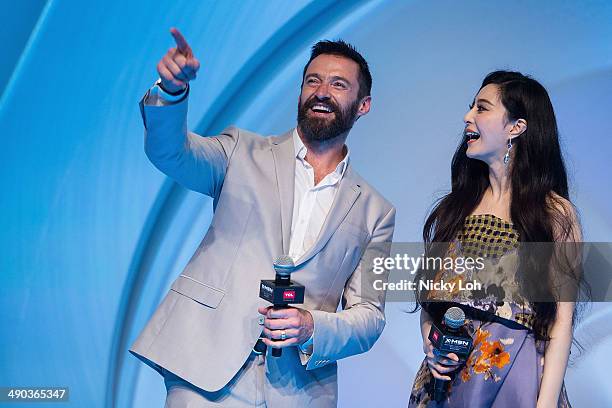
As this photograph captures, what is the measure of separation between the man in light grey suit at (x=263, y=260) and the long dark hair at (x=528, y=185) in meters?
0.34

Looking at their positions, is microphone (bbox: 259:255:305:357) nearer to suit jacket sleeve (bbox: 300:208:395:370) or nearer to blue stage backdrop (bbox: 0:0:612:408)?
suit jacket sleeve (bbox: 300:208:395:370)

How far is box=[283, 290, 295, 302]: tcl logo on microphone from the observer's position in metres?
2.31

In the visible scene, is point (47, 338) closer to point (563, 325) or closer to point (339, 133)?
point (339, 133)

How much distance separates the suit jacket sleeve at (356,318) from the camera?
2557mm

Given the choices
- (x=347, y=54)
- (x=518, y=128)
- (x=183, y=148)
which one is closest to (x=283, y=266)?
(x=183, y=148)

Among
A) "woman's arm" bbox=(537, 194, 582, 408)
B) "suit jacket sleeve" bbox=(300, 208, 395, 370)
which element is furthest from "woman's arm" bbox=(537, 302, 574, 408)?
"suit jacket sleeve" bbox=(300, 208, 395, 370)

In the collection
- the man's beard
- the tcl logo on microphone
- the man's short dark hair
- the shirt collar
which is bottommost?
the tcl logo on microphone

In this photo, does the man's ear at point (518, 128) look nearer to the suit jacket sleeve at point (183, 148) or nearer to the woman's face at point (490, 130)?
the woman's face at point (490, 130)

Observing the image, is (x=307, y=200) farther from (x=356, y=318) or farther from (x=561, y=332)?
(x=561, y=332)

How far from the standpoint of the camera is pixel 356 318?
269cm

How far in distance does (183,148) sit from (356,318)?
33.3 inches

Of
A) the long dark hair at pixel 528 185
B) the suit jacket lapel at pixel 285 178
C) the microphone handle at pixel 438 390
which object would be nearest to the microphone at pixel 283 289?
the suit jacket lapel at pixel 285 178

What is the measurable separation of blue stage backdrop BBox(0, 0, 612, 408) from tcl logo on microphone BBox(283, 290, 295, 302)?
1.76 m

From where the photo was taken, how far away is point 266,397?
2572 mm
